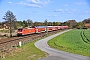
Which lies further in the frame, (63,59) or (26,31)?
(26,31)

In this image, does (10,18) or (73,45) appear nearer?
(73,45)

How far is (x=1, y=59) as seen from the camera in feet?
60.5

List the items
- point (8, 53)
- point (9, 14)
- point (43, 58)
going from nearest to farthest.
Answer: point (43, 58) < point (8, 53) < point (9, 14)

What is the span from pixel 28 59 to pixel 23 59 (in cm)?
50

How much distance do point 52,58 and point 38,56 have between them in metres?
1.99

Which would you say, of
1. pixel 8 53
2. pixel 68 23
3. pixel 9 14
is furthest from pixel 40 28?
pixel 68 23

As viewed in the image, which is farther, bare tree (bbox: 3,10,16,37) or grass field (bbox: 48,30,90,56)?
bare tree (bbox: 3,10,16,37)

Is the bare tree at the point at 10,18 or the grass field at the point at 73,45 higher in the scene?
the bare tree at the point at 10,18

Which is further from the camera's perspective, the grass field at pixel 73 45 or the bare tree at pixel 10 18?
the bare tree at pixel 10 18

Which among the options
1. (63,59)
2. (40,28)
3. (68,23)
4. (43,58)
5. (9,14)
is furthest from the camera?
(68,23)

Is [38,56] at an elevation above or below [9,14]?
below

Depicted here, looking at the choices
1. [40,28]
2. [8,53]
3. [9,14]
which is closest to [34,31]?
[40,28]

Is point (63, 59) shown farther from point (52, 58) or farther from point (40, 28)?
point (40, 28)

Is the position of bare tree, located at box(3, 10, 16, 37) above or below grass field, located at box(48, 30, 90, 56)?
above
